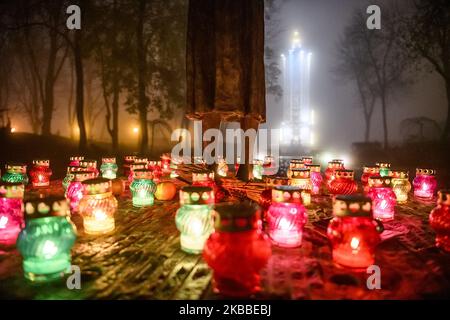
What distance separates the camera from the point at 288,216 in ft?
11.8

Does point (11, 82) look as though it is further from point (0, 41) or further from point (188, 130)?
point (188, 130)

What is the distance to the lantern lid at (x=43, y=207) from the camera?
278cm

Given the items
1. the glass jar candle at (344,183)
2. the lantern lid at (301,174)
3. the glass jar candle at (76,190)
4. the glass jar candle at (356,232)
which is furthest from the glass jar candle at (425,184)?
the glass jar candle at (76,190)

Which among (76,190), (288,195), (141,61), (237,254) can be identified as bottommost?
(237,254)

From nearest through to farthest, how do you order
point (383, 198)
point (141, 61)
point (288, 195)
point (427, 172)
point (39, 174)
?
point (288, 195)
point (383, 198)
point (427, 172)
point (39, 174)
point (141, 61)

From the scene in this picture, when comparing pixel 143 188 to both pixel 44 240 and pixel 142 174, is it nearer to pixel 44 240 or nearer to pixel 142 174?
pixel 142 174

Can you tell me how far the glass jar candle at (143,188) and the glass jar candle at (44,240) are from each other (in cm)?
274

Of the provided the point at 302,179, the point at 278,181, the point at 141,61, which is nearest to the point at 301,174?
the point at 302,179

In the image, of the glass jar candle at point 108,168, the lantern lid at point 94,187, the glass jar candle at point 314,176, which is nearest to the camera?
the lantern lid at point 94,187

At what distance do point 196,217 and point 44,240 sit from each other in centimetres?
147

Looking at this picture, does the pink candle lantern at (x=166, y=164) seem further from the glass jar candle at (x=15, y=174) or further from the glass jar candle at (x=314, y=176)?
the glass jar candle at (x=314, y=176)

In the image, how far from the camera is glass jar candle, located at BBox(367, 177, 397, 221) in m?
4.82

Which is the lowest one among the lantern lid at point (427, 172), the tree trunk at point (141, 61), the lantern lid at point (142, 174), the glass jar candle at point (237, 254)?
the glass jar candle at point (237, 254)

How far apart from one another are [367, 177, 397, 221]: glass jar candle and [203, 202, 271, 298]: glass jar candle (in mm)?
3093
